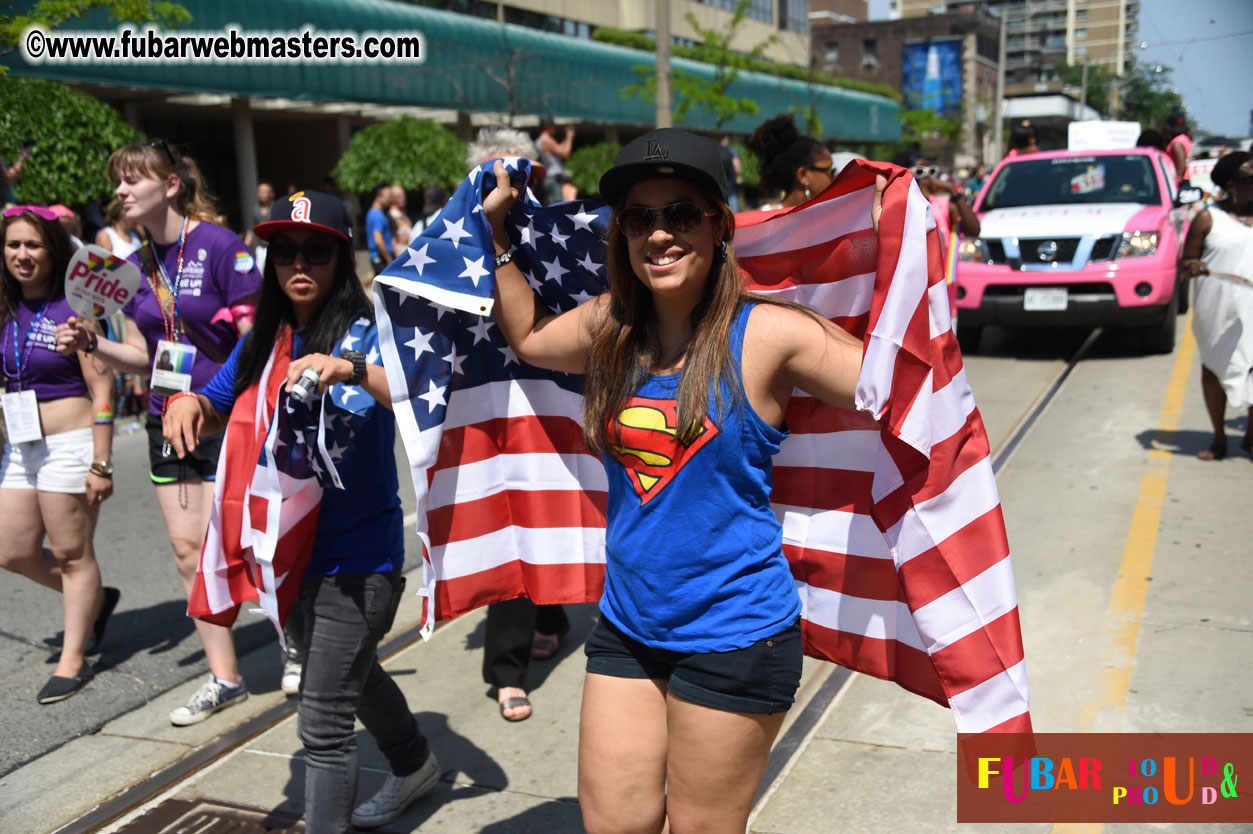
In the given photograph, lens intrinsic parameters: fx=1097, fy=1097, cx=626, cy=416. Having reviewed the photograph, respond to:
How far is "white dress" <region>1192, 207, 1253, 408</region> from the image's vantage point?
21.6 ft

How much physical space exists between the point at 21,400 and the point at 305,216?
85.2 inches

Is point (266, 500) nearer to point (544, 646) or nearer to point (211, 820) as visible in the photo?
point (211, 820)

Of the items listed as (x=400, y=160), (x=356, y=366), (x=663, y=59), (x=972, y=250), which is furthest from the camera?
(x=400, y=160)

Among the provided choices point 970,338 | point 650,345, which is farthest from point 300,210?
point 970,338

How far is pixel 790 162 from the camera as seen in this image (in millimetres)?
5797

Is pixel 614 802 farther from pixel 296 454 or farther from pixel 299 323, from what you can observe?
pixel 299 323

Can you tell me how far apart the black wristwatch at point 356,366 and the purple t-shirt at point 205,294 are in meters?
1.51

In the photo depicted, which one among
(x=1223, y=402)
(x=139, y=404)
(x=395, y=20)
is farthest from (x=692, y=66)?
(x=1223, y=402)

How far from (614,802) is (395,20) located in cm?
2574

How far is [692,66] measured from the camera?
1358 inches

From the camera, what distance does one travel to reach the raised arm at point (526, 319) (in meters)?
2.75

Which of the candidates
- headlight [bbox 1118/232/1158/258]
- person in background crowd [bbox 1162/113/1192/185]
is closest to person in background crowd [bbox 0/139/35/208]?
headlight [bbox 1118/232/1158/258]

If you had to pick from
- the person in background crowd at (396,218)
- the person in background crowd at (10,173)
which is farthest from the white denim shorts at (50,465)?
the person in background crowd at (396,218)

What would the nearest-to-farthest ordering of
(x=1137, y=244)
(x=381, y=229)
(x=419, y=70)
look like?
(x=1137, y=244)
(x=381, y=229)
(x=419, y=70)
